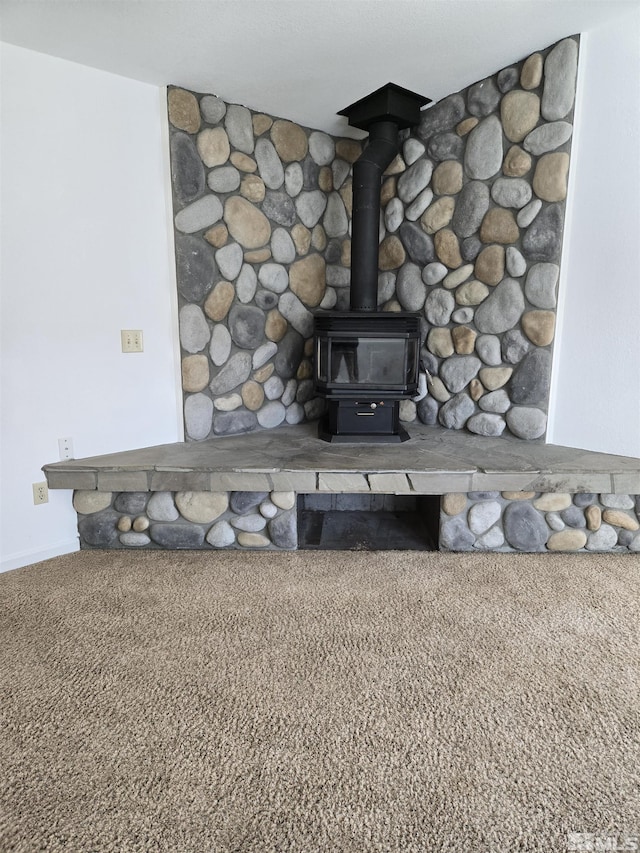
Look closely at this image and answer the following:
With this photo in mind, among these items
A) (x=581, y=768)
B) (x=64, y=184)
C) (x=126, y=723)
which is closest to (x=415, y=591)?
(x=581, y=768)

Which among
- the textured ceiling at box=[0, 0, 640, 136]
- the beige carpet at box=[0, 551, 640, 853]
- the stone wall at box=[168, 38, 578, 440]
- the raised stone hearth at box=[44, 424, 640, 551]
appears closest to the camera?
the beige carpet at box=[0, 551, 640, 853]

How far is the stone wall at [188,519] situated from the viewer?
2520 mm

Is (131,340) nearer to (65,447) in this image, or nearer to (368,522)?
(65,447)

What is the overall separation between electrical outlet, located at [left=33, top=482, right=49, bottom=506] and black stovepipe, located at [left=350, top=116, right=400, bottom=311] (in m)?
1.91

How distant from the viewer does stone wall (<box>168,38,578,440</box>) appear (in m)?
2.64

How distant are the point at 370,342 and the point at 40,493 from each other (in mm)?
1810

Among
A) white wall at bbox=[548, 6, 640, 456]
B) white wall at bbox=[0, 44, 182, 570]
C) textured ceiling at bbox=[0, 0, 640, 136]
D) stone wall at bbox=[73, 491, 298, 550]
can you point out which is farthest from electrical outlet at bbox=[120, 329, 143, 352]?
white wall at bbox=[548, 6, 640, 456]

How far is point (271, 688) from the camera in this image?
158 cm

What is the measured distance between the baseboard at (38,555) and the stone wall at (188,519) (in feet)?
0.24

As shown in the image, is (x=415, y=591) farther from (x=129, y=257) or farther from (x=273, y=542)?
(x=129, y=257)

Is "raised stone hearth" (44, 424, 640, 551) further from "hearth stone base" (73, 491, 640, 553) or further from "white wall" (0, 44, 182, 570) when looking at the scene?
"white wall" (0, 44, 182, 570)

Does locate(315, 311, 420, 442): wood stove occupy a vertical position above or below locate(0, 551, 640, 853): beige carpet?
above

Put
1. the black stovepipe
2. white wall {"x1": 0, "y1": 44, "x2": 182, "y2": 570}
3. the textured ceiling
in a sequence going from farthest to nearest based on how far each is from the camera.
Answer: the black stovepipe
white wall {"x1": 0, "y1": 44, "x2": 182, "y2": 570}
the textured ceiling

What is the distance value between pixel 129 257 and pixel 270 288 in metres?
0.82
